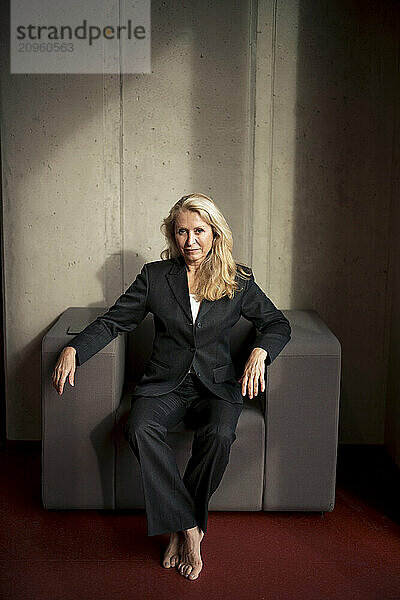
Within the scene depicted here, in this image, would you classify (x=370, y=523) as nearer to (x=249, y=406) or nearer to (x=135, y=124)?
(x=249, y=406)

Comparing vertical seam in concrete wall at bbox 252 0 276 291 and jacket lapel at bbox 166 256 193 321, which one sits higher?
vertical seam in concrete wall at bbox 252 0 276 291

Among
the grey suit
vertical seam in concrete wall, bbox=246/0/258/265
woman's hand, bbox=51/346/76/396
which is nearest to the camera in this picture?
the grey suit

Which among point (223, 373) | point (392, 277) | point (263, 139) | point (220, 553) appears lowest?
point (220, 553)

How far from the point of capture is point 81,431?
124 inches

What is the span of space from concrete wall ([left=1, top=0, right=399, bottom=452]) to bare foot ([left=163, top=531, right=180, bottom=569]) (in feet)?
4.44

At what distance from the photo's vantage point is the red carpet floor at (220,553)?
2.65 metres

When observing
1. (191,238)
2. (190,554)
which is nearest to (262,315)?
(191,238)

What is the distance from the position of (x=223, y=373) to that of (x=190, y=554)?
2.44ft

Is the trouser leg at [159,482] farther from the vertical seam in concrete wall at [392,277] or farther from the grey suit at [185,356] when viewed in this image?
the vertical seam in concrete wall at [392,277]

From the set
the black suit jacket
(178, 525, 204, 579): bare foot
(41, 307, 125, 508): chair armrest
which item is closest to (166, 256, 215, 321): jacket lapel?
the black suit jacket

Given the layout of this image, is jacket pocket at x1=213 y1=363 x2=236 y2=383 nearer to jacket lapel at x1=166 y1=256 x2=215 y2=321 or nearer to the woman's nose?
jacket lapel at x1=166 y1=256 x2=215 y2=321

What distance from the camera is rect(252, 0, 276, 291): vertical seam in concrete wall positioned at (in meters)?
3.62

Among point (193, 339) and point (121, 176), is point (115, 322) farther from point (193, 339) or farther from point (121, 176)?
point (121, 176)

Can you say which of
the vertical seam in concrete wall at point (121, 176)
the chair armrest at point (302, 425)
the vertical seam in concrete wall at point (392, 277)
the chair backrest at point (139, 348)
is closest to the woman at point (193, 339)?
the chair armrest at point (302, 425)
